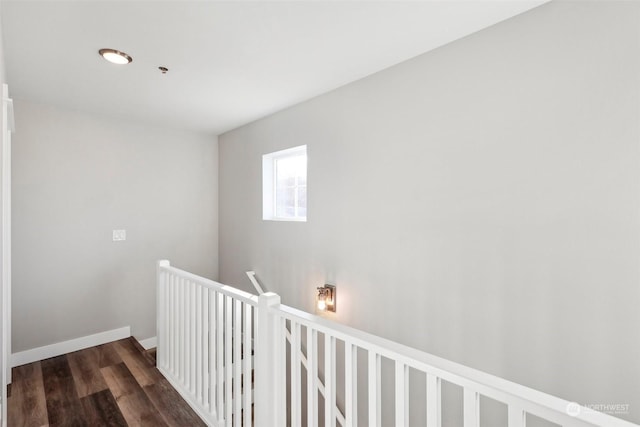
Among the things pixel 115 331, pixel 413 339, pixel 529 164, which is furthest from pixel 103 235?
pixel 529 164

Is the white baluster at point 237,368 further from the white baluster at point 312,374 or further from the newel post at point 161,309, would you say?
the newel post at point 161,309

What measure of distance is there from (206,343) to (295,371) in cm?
88

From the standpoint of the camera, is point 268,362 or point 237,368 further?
point 237,368

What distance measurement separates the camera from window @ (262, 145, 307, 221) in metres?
3.13

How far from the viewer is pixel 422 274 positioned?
79.2 inches

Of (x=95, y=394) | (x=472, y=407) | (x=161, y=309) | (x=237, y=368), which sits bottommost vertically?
(x=95, y=394)

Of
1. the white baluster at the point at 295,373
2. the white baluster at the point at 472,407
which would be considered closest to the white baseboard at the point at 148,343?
the white baluster at the point at 295,373

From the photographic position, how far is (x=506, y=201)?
1.66m

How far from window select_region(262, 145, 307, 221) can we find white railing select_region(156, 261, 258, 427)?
1194 millimetres

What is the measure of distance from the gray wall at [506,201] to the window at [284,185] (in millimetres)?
536

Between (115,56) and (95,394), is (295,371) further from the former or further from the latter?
(115,56)

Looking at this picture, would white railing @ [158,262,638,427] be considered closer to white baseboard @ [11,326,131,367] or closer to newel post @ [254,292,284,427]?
newel post @ [254,292,284,427]

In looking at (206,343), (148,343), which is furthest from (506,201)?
(148,343)

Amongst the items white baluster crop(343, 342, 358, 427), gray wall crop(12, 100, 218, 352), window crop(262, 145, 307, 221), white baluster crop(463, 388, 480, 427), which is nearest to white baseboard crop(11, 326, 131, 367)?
gray wall crop(12, 100, 218, 352)
